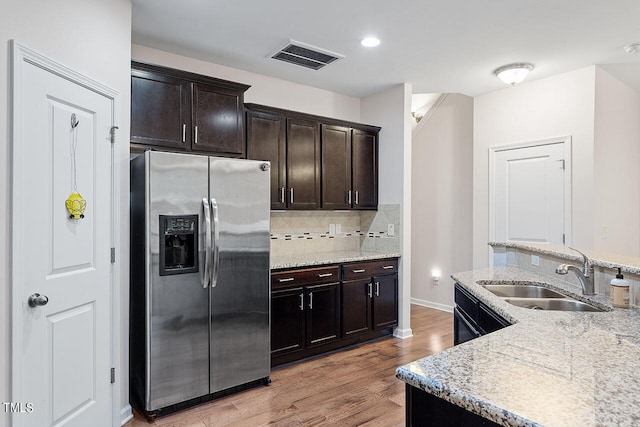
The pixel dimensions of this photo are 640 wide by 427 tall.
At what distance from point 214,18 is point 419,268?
4337 mm

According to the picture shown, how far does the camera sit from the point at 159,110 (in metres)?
2.92

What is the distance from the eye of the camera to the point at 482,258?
4.68 m

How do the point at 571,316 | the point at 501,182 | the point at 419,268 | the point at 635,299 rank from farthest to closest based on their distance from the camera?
the point at 419,268 < the point at 501,182 < the point at 635,299 < the point at 571,316

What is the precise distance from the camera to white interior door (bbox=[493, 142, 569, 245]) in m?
4.00

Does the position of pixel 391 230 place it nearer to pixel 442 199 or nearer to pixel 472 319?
pixel 442 199

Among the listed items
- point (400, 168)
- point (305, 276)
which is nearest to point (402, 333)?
point (305, 276)

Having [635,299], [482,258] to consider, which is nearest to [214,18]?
[635,299]

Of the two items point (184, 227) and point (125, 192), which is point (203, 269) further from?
point (125, 192)

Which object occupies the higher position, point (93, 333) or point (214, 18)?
point (214, 18)

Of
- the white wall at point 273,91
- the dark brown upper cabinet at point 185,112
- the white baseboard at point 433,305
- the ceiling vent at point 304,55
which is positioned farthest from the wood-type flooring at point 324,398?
the ceiling vent at point 304,55

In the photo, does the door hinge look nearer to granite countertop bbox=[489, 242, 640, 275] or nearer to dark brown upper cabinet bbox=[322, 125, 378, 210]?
dark brown upper cabinet bbox=[322, 125, 378, 210]

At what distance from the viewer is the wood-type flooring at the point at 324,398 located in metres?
2.54

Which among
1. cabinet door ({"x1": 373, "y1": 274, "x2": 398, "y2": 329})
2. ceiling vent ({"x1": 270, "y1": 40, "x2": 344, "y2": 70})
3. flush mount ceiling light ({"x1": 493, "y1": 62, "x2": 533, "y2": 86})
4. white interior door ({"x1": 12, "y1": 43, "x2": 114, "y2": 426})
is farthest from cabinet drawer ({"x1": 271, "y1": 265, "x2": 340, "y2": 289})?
flush mount ceiling light ({"x1": 493, "y1": 62, "x2": 533, "y2": 86})

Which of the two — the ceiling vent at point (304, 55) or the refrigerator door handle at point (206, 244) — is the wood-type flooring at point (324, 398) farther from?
the ceiling vent at point (304, 55)
